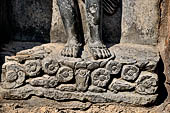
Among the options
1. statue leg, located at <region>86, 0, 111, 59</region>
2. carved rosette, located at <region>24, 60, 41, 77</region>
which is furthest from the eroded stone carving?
carved rosette, located at <region>24, 60, 41, 77</region>

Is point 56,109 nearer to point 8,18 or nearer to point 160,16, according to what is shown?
point 8,18

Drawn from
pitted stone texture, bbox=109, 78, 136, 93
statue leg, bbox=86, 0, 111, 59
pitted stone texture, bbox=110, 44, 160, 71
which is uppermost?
statue leg, bbox=86, 0, 111, 59

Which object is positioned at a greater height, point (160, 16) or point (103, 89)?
point (160, 16)

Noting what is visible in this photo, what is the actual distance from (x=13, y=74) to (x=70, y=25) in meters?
0.70

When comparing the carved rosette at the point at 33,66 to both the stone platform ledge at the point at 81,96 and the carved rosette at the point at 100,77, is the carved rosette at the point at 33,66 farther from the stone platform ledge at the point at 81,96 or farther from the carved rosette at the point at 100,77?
the carved rosette at the point at 100,77

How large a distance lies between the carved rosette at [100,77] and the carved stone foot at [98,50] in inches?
4.9

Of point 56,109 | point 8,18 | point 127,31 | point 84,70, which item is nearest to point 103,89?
point 84,70

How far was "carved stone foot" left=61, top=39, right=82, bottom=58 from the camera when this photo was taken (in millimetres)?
3061

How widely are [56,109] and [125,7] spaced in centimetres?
121

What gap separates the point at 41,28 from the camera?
343 cm

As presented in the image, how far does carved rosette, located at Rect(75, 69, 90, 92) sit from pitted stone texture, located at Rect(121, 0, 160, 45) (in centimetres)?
61

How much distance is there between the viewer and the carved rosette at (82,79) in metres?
3.02

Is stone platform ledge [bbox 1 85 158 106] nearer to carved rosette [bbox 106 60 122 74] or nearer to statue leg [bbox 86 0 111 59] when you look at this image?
carved rosette [bbox 106 60 122 74]

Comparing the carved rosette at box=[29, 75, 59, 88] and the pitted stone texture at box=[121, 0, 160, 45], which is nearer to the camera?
the carved rosette at box=[29, 75, 59, 88]
